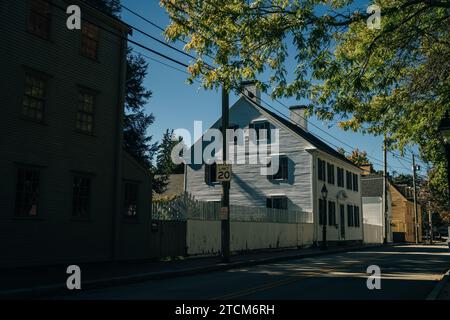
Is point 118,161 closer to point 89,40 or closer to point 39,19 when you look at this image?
point 89,40

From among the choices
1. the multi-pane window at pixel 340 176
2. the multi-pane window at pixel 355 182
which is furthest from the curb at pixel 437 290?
the multi-pane window at pixel 355 182

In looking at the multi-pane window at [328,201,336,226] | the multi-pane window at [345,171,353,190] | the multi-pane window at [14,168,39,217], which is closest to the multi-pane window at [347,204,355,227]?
the multi-pane window at [345,171,353,190]

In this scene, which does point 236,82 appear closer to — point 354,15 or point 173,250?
point 354,15

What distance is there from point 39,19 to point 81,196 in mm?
6187

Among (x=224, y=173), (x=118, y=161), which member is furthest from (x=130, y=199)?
(x=224, y=173)

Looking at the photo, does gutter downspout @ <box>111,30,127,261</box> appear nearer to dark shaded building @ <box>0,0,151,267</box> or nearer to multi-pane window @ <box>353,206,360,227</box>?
dark shaded building @ <box>0,0,151,267</box>

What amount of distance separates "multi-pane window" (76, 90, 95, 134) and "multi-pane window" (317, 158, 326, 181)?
21.4m

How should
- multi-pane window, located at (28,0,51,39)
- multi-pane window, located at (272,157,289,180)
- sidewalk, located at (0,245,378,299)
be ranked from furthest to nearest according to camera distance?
multi-pane window, located at (272,157,289,180), multi-pane window, located at (28,0,51,39), sidewalk, located at (0,245,378,299)

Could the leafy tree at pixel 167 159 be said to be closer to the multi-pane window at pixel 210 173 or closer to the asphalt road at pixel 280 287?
the multi-pane window at pixel 210 173

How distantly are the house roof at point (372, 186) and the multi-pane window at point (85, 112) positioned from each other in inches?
1796

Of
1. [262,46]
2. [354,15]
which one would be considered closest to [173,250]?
[262,46]

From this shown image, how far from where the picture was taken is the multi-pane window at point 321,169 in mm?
36000

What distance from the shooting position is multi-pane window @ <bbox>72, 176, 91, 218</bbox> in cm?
1711

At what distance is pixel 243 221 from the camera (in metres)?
25.9
